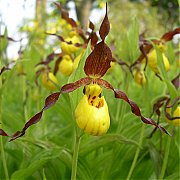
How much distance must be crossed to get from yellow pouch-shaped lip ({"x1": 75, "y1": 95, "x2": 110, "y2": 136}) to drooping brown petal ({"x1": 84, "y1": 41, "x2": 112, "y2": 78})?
3.5 inches

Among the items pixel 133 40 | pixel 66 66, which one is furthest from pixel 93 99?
pixel 66 66

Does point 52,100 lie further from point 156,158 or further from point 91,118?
point 156,158

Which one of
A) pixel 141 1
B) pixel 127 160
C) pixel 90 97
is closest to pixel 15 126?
pixel 127 160

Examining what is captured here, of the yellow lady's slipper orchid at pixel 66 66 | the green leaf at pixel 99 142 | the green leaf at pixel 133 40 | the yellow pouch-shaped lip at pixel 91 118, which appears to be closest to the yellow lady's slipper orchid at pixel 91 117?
the yellow pouch-shaped lip at pixel 91 118

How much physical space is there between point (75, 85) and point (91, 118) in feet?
0.31

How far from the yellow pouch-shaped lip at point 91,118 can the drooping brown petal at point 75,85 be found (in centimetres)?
5

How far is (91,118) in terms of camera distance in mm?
957

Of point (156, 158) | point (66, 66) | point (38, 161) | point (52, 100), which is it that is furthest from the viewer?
point (66, 66)

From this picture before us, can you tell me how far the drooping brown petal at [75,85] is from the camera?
3.14 feet

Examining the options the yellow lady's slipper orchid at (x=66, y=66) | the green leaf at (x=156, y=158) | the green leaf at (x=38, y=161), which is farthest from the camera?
the yellow lady's slipper orchid at (x=66, y=66)

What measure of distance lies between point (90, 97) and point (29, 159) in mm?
441

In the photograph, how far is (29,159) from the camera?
1.33 m

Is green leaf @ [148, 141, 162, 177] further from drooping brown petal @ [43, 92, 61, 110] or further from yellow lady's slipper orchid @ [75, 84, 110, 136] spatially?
drooping brown petal @ [43, 92, 61, 110]

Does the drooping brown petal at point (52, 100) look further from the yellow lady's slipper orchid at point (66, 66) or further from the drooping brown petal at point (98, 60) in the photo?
the yellow lady's slipper orchid at point (66, 66)
